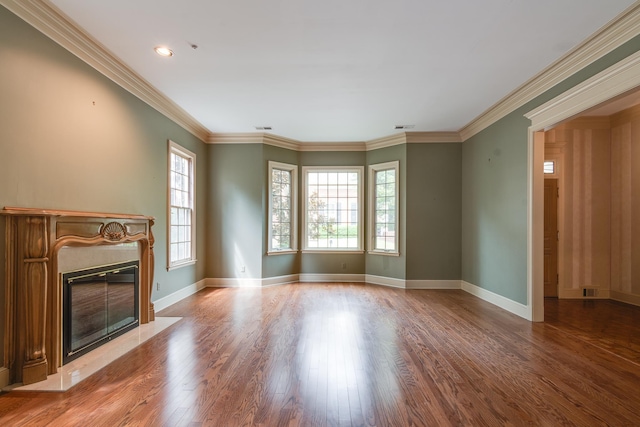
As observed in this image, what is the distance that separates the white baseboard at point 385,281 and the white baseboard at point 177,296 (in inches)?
130

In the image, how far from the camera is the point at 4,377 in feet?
7.54

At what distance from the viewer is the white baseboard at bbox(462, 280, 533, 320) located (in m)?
4.10

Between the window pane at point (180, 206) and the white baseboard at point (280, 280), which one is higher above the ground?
the window pane at point (180, 206)

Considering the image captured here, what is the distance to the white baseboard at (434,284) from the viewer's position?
19.6ft

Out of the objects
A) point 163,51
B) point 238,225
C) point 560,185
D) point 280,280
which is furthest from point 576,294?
point 163,51

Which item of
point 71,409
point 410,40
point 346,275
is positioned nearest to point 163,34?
point 410,40

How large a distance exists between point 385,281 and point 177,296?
3839mm

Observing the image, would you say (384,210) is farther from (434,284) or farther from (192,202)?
(192,202)

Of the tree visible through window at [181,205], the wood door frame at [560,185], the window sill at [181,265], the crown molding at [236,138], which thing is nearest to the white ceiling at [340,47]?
the tree visible through window at [181,205]

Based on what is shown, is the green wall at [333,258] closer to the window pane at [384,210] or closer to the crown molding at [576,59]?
the window pane at [384,210]

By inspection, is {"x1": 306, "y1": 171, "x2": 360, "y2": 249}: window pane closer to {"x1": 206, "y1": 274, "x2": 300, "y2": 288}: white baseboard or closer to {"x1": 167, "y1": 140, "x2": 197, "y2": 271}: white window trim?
{"x1": 206, "y1": 274, "x2": 300, "y2": 288}: white baseboard

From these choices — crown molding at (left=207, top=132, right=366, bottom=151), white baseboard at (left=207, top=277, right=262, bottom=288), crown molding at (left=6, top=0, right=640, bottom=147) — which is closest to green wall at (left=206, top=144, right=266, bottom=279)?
white baseboard at (left=207, top=277, right=262, bottom=288)

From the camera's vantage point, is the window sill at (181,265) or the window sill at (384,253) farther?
the window sill at (384,253)

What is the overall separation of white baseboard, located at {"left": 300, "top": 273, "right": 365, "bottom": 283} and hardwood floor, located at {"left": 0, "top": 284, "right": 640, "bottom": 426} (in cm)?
245
